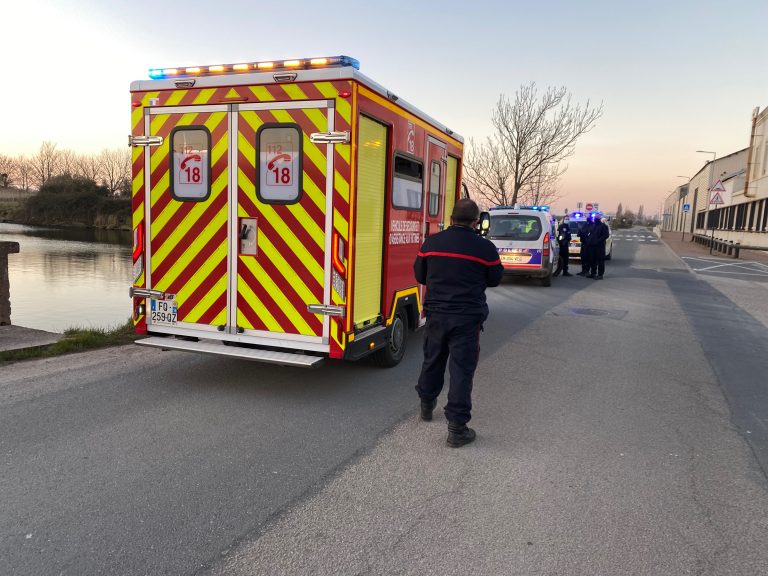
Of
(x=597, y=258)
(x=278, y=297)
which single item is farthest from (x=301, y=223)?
(x=597, y=258)

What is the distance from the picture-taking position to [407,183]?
247 inches

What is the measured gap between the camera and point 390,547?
2.90m

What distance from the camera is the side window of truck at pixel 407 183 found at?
233 inches

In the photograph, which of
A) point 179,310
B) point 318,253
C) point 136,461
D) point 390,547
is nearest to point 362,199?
point 318,253

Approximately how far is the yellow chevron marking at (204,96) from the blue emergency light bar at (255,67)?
0.16 metres

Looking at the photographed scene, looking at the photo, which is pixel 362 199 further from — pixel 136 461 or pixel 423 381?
pixel 136 461

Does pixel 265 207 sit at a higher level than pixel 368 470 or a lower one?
higher

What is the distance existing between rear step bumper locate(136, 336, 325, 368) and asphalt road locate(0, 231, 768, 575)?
0.41 metres

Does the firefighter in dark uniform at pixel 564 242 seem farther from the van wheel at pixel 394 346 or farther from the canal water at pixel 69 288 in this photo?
the canal water at pixel 69 288

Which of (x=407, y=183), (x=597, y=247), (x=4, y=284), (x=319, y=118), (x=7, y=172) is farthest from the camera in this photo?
(x=7, y=172)

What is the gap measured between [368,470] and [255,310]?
81.7 inches

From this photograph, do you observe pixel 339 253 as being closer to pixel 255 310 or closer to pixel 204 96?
pixel 255 310

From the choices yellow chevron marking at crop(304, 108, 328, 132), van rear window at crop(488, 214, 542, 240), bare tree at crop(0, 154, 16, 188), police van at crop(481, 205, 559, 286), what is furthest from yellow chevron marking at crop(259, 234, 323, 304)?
bare tree at crop(0, 154, 16, 188)

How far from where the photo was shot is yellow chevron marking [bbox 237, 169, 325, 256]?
501 cm
